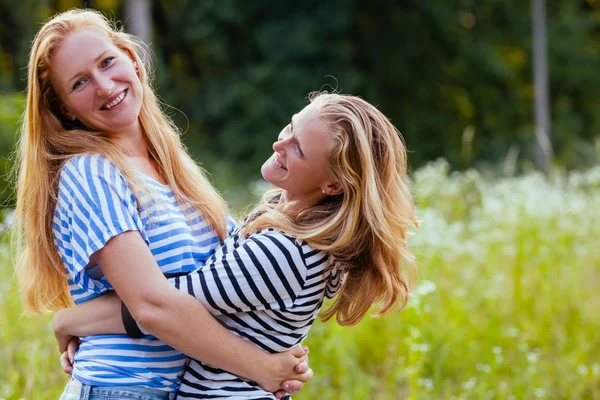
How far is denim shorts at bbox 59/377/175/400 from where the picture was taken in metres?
2.01

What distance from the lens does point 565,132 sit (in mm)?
20891

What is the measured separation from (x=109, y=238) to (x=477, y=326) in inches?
131

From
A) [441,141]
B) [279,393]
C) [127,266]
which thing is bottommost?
[441,141]

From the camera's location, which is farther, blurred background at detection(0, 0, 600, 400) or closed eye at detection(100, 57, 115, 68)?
blurred background at detection(0, 0, 600, 400)

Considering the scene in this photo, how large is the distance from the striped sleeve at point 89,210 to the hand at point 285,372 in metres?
0.49

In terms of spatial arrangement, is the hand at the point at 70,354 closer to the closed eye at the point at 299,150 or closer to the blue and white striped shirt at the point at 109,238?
the blue and white striped shirt at the point at 109,238

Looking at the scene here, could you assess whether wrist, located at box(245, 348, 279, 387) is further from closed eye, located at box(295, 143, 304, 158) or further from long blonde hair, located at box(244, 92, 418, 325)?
closed eye, located at box(295, 143, 304, 158)

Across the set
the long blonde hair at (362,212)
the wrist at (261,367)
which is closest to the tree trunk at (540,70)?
the long blonde hair at (362,212)

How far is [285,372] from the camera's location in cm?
213

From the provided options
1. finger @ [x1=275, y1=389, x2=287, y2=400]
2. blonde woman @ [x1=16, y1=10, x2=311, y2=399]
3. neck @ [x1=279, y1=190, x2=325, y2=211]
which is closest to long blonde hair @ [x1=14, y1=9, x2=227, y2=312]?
blonde woman @ [x1=16, y1=10, x2=311, y2=399]

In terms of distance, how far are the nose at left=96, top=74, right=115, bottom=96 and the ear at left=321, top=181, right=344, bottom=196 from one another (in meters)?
0.64

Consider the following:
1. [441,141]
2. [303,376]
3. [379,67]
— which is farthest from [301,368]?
[379,67]

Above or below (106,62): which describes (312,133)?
below

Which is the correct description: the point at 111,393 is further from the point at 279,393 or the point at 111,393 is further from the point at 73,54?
the point at 73,54
